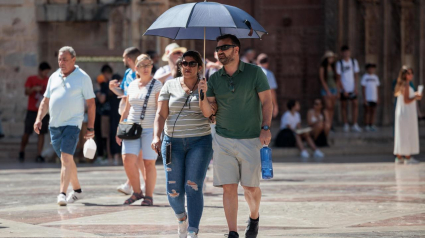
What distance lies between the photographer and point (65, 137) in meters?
10.2

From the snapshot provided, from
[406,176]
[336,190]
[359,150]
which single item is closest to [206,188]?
[336,190]

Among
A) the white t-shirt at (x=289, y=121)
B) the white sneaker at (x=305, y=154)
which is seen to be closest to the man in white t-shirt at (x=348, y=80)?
the white t-shirt at (x=289, y=121)

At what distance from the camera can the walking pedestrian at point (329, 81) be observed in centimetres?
1877

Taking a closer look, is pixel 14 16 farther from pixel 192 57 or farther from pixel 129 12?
pixel 192 57

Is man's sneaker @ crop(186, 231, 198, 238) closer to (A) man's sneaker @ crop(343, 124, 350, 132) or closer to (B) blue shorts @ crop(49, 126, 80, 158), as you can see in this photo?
(B) blue shorts @ crop(49, 126, 80, 158)

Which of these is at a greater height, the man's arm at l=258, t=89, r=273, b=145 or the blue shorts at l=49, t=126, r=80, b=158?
the man's arm at l=258, t=89, r=273, b=145

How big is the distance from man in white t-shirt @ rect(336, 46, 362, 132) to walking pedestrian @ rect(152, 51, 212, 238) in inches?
458

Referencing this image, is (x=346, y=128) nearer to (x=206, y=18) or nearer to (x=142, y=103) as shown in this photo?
(x=142, y=103)

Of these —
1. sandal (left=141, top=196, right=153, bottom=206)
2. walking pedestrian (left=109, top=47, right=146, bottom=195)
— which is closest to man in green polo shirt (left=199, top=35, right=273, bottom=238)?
sandal (left=141, top=196, right=153, bottom=206)

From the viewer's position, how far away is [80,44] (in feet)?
64.3

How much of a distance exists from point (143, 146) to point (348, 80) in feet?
32.6

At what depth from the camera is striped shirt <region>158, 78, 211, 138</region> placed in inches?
303

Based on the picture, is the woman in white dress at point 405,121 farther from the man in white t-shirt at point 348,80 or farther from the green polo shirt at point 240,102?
the green polo shirt at point 240,102

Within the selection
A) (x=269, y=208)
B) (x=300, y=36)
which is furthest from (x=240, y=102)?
(x=300, y=36)
